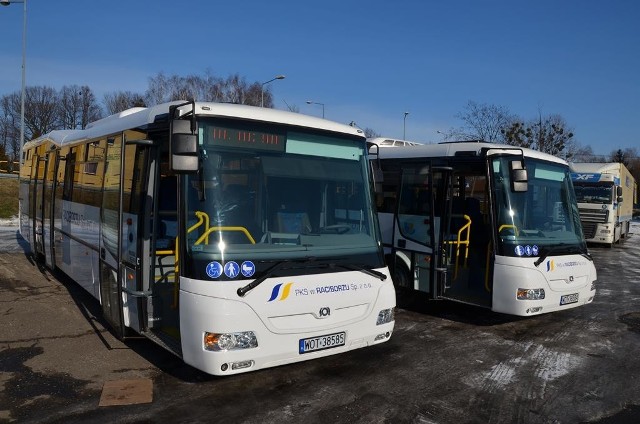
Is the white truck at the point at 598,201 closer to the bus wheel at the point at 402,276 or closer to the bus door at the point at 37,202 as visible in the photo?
the bus wheel at the point at 402,276

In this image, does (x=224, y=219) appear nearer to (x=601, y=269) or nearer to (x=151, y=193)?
(x=151, y=193)

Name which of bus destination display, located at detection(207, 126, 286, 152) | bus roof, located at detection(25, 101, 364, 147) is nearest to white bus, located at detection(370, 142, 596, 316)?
bus roof, located at detection(25, 101, 364, 147)

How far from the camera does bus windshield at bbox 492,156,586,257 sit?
7969mm

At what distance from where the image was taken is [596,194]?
2253 centimetres

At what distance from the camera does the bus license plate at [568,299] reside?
803cm

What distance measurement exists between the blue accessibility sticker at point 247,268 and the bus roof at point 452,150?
470 centimetres

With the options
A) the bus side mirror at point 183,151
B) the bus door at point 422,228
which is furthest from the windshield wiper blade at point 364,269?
the bus door at point 422,228

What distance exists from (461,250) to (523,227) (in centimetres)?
166

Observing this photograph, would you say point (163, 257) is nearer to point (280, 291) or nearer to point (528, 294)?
point (280, 291)

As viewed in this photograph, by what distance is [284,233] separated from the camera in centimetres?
553

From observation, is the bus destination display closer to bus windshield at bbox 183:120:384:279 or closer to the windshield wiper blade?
bus windshield at bbox 183:120:384:279

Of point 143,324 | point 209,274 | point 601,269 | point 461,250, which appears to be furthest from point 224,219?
point 601,269

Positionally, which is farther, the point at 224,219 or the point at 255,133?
the point at 255,133

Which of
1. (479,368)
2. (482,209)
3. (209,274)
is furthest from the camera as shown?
(482,209)
